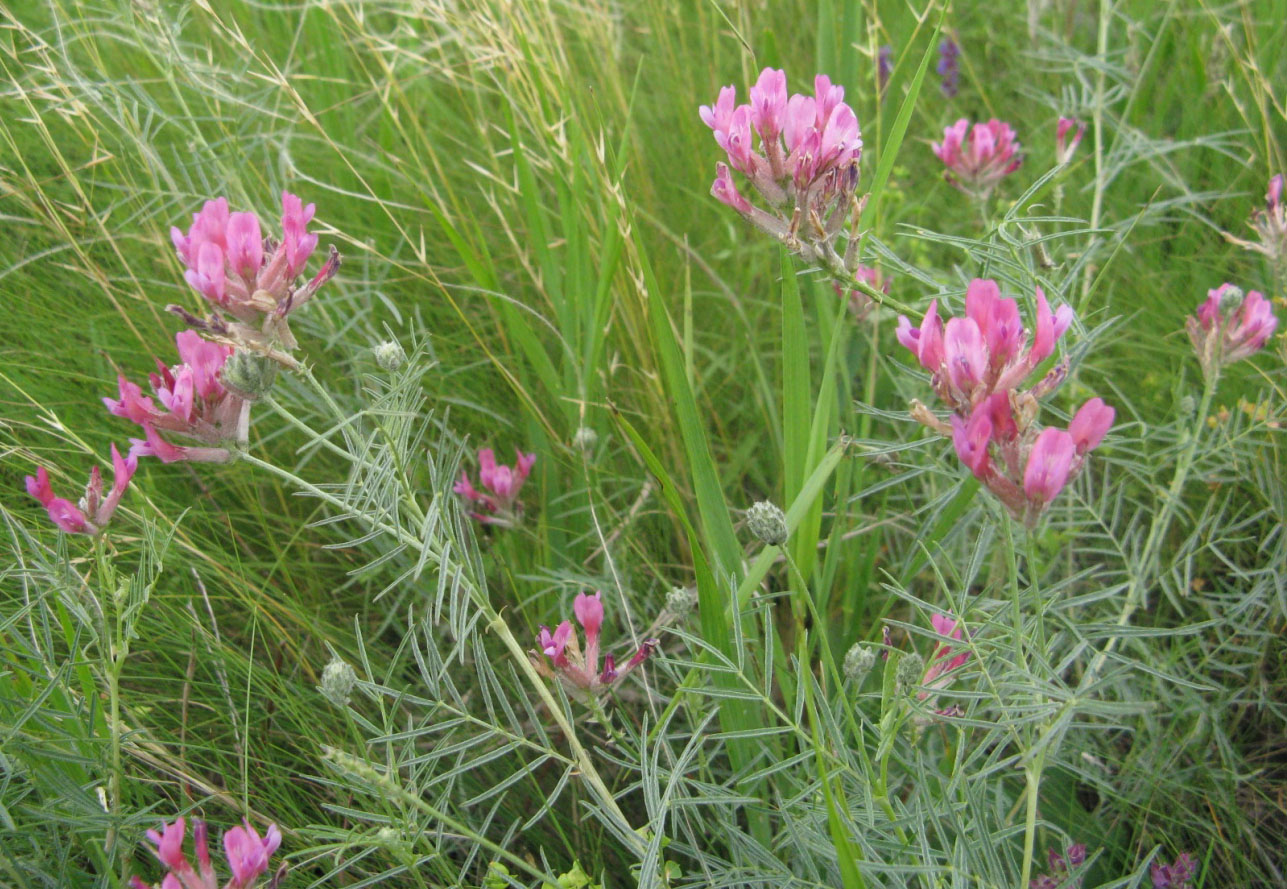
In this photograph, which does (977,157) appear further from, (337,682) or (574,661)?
(337,682)

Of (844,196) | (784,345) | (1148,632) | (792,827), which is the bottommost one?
(792,827)

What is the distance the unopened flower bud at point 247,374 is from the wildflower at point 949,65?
2.28 meters

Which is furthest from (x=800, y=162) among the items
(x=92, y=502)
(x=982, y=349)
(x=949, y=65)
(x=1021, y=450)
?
(x=949, y=65)

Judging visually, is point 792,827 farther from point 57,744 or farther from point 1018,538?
point 57,744

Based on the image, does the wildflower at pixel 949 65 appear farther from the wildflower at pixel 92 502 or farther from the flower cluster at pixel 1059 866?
the wildflower at pixel 92 502

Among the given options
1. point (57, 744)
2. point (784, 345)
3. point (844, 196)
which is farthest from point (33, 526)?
point (844, 196)

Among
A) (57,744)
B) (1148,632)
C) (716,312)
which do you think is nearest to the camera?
(1148,632)

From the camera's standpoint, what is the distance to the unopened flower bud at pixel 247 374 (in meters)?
1.18

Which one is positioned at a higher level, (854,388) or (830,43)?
(830,43)

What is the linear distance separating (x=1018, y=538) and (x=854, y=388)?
23.5 inches

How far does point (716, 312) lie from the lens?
250 cm

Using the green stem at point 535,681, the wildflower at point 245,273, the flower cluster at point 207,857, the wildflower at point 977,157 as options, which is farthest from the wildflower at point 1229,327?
the flower cluster at point 207,857

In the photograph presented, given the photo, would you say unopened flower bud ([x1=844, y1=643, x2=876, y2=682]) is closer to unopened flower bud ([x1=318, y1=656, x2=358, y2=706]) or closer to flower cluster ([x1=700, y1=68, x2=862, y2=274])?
flower cluster ([x1=700, y1=68, x2=862, y2=274])

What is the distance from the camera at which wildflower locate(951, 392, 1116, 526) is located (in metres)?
0.96
